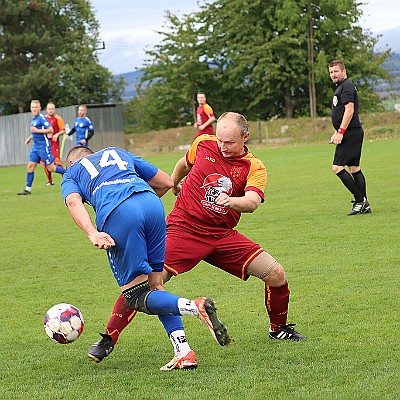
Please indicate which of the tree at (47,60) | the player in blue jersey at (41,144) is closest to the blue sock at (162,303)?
the player in blue jersey at (41,144)

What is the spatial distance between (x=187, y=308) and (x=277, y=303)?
1138mm

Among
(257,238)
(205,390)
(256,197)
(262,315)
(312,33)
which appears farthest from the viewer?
(312,33)

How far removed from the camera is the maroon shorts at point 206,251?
20.1 ft

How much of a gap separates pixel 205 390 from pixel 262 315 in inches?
85.6

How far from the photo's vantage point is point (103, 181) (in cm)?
552

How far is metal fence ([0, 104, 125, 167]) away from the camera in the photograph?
1748 inches

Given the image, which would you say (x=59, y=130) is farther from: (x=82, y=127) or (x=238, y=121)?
(x=238, y=121)

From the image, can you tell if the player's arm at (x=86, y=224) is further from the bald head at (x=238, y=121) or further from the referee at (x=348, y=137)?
the referee at (x=348, y=137)

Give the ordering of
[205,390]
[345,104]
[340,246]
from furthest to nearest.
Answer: [345,104] → [340,246] → [205,390]

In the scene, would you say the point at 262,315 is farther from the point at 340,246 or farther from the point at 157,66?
the point at 157,66

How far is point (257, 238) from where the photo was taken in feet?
38.0

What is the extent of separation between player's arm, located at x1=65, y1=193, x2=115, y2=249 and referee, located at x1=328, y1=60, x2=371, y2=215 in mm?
7890

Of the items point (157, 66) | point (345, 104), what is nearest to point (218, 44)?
point (157, 66)

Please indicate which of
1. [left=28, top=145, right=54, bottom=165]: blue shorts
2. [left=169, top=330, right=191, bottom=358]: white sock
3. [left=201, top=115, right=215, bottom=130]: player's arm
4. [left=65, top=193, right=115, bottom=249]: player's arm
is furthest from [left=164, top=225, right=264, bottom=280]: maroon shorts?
[left=201, top=115, right=215, bottom=130]: player's arm
